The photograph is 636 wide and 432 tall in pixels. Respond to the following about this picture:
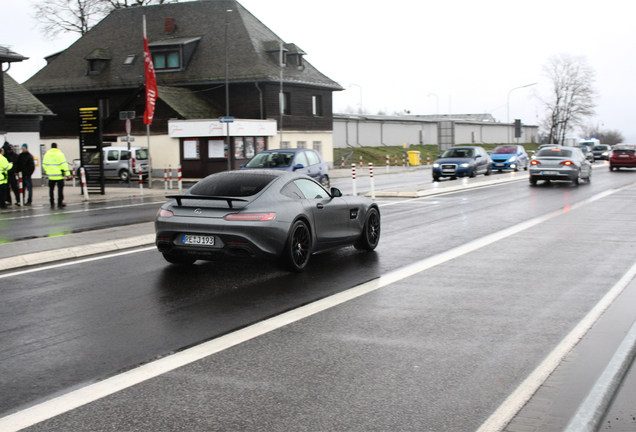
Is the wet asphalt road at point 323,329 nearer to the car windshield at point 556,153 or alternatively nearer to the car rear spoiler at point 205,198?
the car rear spoiler at point 205,198

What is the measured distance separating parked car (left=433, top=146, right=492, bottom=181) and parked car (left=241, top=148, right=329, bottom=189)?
1017 cm

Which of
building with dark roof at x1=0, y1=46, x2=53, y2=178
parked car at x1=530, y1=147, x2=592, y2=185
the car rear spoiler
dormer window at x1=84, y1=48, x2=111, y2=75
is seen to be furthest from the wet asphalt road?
dormer window at x1=84, y1=48, x2=111, y2=75

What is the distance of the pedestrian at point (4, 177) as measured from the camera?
20453 mm

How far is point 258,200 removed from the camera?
897 centimetres

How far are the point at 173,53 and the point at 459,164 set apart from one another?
25.1 metres

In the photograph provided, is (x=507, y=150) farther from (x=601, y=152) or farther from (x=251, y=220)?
(x=601, y=152)

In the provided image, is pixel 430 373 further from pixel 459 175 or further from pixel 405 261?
pixel 459 175

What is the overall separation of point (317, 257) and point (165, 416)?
652 cm

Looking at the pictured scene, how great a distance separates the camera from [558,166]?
28562 mm

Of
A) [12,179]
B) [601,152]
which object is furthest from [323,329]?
[601,152]

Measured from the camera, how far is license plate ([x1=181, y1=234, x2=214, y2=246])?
28.6 ft

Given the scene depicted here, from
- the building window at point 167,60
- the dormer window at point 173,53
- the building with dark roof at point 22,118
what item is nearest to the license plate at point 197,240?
the building with dark roof at point 22,118

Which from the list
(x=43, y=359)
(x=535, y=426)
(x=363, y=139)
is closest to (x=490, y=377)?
(x=535, y=426)

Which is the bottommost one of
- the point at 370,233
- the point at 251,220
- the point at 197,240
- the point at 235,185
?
the point at 370,233
